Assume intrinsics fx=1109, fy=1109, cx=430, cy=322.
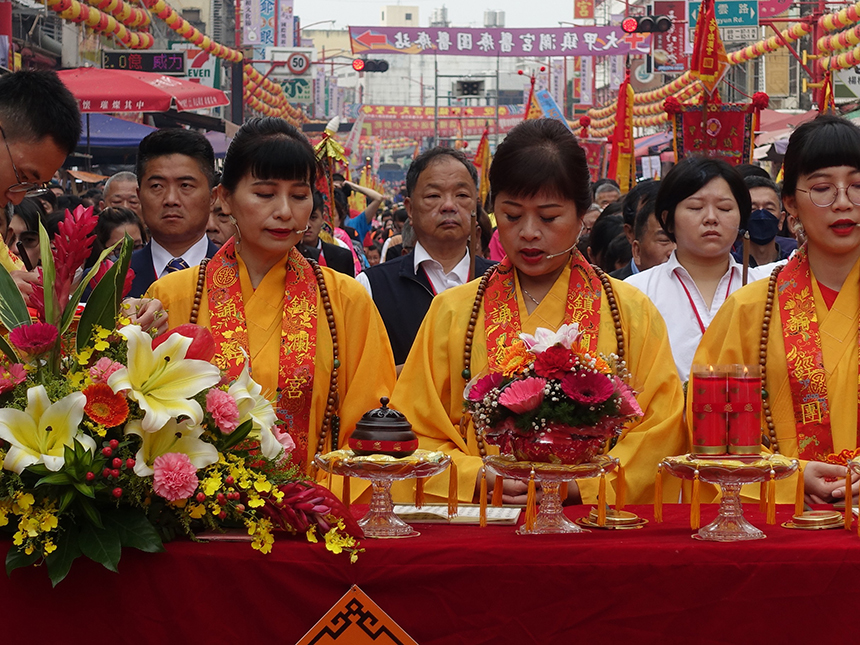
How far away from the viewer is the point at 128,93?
33.1 ft

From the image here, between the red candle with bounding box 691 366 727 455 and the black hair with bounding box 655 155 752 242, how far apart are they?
171 centimetres

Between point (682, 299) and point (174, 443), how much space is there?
87.5 inches

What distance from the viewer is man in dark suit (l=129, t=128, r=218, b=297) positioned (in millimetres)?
4043

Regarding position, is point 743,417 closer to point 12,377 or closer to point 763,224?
point 12,377

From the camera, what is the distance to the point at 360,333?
2.92m

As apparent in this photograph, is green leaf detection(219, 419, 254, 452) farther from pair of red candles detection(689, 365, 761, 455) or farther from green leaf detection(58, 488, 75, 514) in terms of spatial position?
pair of red candles detection(689, 365, 761, 455)

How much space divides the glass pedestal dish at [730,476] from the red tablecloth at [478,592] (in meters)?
0.05

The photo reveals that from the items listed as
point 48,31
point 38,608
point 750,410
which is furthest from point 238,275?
point 48,31

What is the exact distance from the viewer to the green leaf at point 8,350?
2084 mm

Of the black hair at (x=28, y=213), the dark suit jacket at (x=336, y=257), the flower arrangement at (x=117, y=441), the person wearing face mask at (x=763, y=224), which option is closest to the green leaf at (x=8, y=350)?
the flower arrangement at (x=117, y=441)

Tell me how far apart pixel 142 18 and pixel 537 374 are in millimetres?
15358

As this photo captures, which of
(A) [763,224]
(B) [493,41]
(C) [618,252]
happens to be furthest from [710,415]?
(B) [493,41]

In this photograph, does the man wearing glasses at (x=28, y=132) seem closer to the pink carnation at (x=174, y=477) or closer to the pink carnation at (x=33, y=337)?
the pink carnation at (x=33, y=337)

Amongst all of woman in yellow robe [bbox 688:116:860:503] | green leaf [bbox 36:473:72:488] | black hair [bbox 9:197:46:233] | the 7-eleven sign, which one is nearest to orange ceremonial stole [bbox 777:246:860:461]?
woman in yellow robe [bbox 688:116:860:503]
